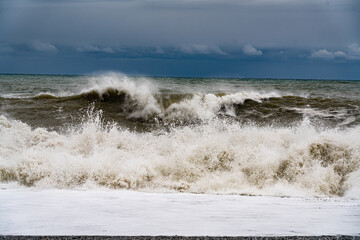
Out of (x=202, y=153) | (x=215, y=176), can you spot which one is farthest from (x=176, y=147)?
(x=215, y=176)

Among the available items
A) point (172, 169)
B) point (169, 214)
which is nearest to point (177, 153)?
point (172, 169)

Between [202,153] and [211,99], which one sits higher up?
[211,99]

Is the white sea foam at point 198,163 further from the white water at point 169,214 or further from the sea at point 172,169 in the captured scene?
the white water at point 169,214

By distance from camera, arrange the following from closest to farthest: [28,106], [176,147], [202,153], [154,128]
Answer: [202,153], [176,147], [154,128], [28,106]

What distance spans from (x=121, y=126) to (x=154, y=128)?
807 millimetres

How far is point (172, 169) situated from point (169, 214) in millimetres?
2170

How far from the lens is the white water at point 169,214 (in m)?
2.79

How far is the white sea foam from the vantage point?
4.81m

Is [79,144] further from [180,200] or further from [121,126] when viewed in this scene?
[180,200]

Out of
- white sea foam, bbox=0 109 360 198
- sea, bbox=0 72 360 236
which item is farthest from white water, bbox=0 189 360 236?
white sea foam, bbox=0 109 360 198

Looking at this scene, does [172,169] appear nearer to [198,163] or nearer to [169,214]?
[198,163]

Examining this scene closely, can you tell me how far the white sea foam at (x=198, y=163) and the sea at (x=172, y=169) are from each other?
2cm

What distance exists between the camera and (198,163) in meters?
5.53

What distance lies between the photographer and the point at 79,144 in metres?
6.22
